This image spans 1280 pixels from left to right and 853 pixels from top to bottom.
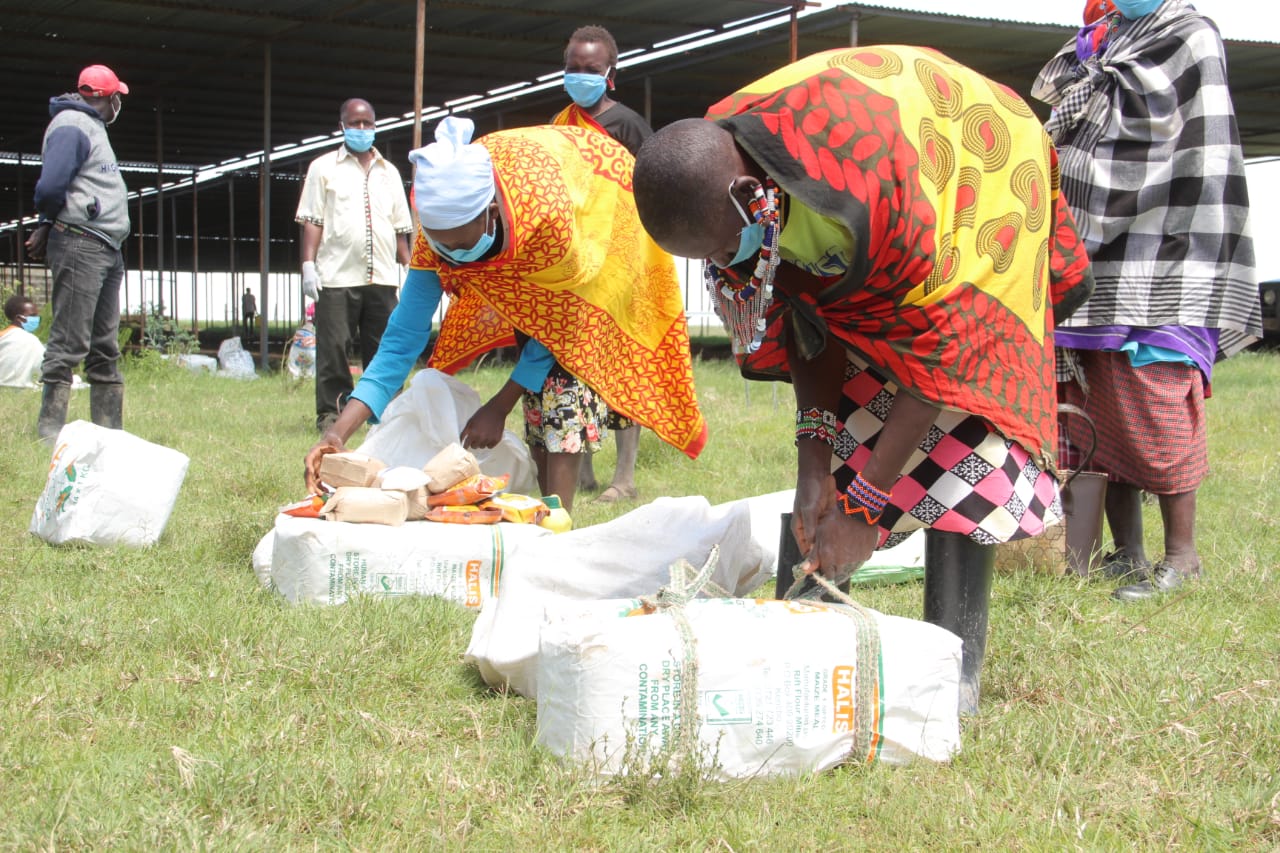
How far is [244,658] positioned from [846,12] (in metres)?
8.79

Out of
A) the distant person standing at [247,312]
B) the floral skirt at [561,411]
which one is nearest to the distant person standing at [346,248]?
the floral skirt at [561,411]

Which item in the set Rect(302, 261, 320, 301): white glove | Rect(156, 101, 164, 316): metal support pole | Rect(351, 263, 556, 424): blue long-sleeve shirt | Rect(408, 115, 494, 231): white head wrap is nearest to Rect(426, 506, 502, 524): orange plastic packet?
Rect(351, 263, 556, 424): blue long-sleeve shirt

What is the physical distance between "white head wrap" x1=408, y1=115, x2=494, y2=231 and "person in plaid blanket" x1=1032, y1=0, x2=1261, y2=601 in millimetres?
1761

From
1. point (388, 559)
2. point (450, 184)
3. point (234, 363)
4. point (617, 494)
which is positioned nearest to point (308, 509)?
point (388, 559)

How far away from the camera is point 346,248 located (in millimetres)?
6992

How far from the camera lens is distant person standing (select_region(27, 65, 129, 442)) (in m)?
6.01

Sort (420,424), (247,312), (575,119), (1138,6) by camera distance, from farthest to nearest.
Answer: (247,312)
(575,119)
(420,424)
(1138,6)

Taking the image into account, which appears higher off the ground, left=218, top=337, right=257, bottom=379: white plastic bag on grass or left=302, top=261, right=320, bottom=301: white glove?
left=302, top=261, right=320, bottom=301: white glove

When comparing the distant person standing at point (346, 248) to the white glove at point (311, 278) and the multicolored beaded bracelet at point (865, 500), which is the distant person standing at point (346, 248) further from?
the multicolored beaded bracelet at point (865, 500)

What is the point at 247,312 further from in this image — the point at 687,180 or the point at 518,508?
the point at 687,180

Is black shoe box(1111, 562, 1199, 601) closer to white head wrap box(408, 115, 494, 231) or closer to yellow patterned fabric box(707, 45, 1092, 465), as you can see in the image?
yellow patterned fabric box(707, 45, 1092, 465)

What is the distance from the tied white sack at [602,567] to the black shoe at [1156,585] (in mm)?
1034

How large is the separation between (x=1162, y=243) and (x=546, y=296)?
6.14 ft

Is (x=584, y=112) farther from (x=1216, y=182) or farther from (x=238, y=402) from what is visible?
(x=238, y=402)
